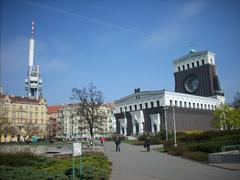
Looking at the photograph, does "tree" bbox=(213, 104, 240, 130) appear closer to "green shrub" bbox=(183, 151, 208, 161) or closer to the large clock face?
the large clock face

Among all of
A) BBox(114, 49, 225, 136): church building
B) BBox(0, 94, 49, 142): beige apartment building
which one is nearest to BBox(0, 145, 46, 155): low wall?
BBox(114, 49, 225, 136): church building

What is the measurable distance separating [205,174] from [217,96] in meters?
117

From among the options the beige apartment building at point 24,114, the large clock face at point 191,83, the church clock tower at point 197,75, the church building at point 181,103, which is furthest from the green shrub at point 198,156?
the large clock face at point 191,83

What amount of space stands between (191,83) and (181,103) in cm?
2527

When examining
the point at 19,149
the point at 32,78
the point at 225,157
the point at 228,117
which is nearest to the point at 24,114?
the point at 32,78

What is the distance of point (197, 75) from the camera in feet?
434

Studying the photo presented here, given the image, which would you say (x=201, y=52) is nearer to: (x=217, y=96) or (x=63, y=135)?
(x=217, y=96)

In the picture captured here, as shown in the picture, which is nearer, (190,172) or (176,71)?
(190,172)

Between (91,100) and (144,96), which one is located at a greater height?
(144,96)

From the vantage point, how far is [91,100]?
49.6 m

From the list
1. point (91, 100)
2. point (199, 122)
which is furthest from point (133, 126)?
point (91, 100)

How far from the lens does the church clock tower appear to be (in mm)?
129000

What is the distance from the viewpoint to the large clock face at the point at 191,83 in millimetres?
133500

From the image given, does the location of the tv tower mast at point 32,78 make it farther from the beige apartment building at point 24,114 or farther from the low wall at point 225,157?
the low wall at point 225,157
